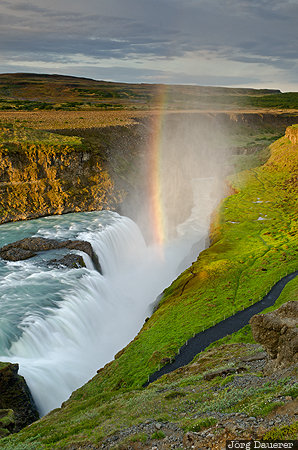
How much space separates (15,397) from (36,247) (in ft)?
110

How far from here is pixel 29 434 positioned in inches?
947

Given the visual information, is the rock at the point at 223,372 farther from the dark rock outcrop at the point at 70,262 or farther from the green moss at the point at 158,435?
the dark rock outcrop at the point at 70,262

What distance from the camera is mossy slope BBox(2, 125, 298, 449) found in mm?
21281

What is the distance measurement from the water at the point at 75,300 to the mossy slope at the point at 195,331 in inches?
141

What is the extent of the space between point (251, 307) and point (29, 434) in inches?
1372

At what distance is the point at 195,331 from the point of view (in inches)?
1777

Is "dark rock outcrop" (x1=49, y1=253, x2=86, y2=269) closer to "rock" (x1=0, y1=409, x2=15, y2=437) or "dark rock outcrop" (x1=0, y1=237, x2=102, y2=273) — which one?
"dark rock outcrop" (x1=0, y1=237, x2=102, y2=273)

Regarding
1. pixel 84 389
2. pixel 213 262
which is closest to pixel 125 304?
pixel 213 262

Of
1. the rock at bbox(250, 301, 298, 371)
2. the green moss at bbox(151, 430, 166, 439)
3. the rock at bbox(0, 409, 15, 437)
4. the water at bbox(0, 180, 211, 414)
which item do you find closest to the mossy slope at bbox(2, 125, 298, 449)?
the green moss at bbox(151, 430, 166, 439)

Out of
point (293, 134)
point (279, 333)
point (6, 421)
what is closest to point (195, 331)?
point (279, 333)

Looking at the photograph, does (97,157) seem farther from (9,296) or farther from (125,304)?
(9,296)

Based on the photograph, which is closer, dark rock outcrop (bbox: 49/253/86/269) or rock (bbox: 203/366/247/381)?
rock (bbox: 203/366/247/381)

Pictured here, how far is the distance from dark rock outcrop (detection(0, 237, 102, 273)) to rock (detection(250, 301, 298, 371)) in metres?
40.5

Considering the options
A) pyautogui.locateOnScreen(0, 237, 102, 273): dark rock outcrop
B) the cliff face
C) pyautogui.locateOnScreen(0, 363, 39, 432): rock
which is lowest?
pyautogui.locateOnScreen(0, 363, 39, 432): rock
